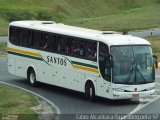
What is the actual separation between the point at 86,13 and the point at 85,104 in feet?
212

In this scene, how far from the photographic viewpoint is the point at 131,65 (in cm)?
2342

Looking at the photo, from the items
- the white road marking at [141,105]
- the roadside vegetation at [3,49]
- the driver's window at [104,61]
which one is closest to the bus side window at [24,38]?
the driver's window at [104,61]

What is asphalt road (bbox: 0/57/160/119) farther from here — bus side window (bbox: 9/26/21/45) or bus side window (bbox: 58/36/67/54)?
bus side window (bbox: 9/26/21/45)

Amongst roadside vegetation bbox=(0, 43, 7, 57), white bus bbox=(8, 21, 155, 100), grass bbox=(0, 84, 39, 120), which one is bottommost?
roadside vegetation bbox=(0, 43, 7, 57)

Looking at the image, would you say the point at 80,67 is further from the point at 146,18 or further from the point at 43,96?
the point at 146,18

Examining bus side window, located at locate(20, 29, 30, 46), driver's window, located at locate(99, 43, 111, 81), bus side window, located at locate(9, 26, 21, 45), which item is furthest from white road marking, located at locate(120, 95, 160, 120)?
bus side window, located at locate(9, 26, 21, 45)

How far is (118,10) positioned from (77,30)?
69.7 metres

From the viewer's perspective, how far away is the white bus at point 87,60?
23.3m

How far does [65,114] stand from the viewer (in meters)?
21.1

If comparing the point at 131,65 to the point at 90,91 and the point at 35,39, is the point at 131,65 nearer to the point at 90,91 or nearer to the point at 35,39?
the point at 90,91

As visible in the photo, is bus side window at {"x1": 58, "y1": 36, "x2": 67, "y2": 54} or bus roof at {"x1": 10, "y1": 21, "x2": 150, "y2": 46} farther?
bus side window at {"x1": 58, "y1": 36, "x2": 67, "y2": 54}

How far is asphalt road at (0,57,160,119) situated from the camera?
21734mm

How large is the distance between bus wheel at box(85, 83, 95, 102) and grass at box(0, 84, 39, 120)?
2236 millimetres

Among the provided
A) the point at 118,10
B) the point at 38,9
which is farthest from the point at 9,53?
the point at 118,10
